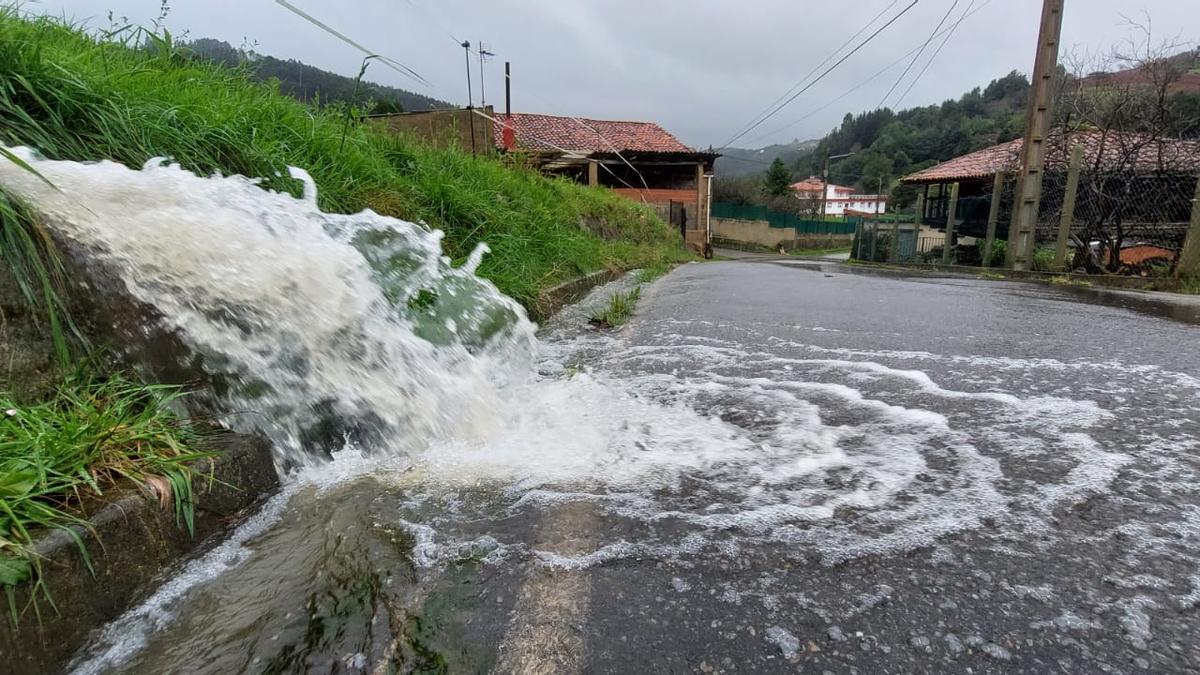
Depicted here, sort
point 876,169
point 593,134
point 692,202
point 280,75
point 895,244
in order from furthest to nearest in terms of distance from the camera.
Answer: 1. point 876,169
2. point 593,134
3. point 692,202
4. point 895,244
5. point 280,75

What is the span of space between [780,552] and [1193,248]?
370 inches

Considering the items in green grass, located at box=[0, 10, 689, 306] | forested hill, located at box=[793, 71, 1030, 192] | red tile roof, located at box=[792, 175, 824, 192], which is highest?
forested hill, located at box=[793, 71, 1030, 192]

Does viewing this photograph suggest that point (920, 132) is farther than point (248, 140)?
Yes

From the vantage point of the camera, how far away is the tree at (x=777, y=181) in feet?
138

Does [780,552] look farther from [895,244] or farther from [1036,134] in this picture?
[895,244]

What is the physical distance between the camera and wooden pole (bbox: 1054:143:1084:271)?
8.95 meters

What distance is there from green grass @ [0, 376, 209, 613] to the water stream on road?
214 millimetres

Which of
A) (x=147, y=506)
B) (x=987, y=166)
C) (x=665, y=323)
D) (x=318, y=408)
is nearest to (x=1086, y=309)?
(x=665, y=323)

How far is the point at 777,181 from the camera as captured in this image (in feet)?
139

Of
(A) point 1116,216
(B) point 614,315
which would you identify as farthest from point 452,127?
(A) point 1116,216

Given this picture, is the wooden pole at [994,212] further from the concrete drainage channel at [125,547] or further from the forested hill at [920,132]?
the forested hill at [920,132]

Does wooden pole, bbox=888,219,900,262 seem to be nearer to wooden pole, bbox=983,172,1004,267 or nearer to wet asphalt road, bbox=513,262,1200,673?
wooden pole, bbox=983,172,1004,267

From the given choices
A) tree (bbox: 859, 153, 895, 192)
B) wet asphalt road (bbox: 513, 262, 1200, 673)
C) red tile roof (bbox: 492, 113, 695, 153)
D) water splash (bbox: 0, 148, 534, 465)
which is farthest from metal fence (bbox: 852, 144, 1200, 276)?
tree (bbox: 859, 153, 895, 192)

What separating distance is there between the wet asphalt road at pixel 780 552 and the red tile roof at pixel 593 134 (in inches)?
878
